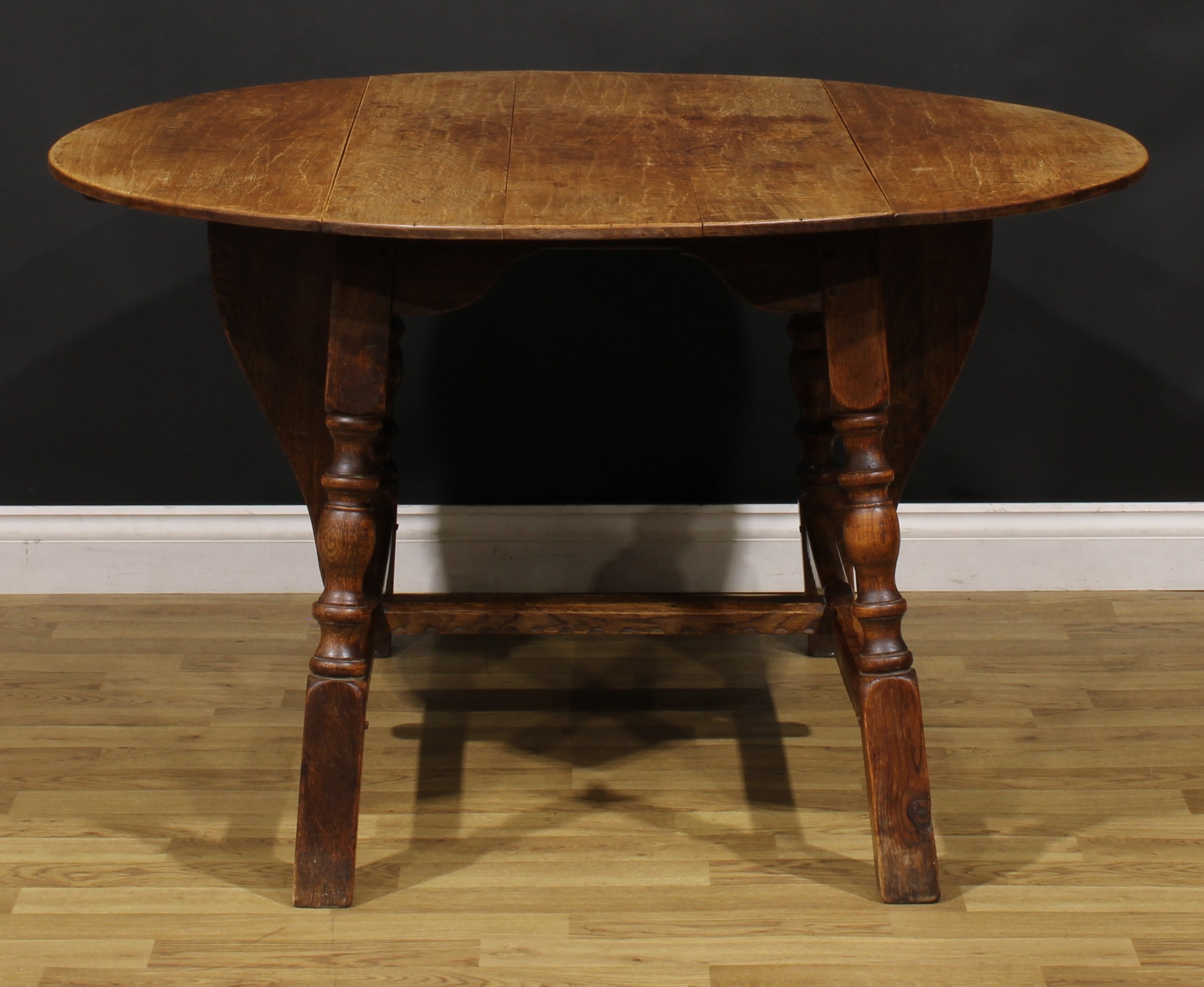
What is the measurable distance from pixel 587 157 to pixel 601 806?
768 mm

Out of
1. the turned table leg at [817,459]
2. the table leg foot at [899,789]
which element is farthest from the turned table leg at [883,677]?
the turned table leg at [817,459]

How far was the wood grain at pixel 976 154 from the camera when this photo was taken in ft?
A: 3.93

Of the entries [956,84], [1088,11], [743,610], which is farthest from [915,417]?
[1088,11]

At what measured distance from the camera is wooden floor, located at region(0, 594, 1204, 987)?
4.40 ft

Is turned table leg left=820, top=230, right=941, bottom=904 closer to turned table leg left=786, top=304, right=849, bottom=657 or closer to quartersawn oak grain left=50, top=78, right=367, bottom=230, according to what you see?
turned table leg left=786, top=304, right=849, bottom=657

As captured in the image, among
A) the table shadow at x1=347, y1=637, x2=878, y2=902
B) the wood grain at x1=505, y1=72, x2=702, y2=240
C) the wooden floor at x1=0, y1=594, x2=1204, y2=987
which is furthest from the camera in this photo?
the table shadow at x1=347, y1=637, x2=878, y2=902

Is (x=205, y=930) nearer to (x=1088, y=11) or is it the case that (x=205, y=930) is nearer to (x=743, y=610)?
(x=743, y=610)

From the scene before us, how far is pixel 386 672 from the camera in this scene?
1.92 meters

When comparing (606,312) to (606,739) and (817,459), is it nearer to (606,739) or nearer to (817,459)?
(817,459)

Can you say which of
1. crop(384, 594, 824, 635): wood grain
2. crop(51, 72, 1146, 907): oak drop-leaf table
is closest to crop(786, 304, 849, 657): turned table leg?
crop(51, 72, 1146, 907): oak drop-leaf table

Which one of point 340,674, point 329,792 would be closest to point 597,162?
point 340,674

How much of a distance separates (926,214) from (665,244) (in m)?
0.27

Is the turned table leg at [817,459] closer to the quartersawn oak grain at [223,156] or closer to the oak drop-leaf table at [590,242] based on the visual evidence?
the oak drop-leaf table at [590,242]

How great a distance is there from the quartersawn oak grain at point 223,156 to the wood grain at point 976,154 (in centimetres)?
55
